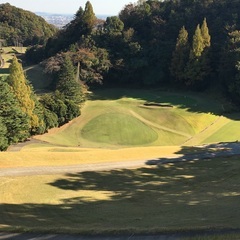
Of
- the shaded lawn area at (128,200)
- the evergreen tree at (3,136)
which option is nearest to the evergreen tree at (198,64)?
the evergreen tree at (3,136)

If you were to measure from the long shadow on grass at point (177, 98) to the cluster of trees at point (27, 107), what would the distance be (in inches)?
328

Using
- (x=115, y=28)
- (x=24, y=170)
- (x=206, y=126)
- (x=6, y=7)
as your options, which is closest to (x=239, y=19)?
(x=115, y=28)

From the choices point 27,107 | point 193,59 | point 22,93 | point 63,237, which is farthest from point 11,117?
point 193,59

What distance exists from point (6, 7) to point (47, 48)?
6281 cm

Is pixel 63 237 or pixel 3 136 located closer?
pixel 63 237

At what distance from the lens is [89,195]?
Answer: 18.1 meters

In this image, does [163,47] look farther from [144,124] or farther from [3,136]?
[3,136]

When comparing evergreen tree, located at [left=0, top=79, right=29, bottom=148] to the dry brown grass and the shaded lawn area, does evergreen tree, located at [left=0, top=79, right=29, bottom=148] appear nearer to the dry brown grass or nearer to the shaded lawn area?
the dry brown grass

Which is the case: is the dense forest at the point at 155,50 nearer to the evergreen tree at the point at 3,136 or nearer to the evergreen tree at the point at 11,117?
the evergreen tree at the point at 11,117

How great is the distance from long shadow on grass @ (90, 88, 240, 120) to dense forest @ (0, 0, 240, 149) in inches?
93.4

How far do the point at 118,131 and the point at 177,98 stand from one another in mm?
14141

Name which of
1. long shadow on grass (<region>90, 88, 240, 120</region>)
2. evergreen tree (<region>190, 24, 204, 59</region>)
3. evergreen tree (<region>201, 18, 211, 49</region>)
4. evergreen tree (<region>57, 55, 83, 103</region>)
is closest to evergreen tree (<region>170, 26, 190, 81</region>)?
evergreen tree (<region>190, 24, 204, 59</region>)

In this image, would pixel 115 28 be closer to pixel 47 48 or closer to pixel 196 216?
pixel 47 48

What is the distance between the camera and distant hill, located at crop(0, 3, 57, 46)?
12388cm
